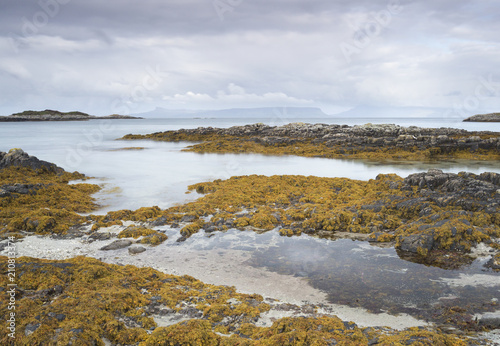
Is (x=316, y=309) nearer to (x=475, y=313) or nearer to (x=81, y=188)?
(x=475, y=313)

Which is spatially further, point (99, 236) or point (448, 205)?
point (448, 205)

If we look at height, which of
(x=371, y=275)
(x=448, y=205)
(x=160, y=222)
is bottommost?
(x=371, y=275)

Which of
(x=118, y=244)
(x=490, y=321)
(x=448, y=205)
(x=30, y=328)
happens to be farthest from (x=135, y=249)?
(x=448, y=205)

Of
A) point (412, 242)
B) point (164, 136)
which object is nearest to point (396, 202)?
point (412, 242)

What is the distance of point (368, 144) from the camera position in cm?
3350

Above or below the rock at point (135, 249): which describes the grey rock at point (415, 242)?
above

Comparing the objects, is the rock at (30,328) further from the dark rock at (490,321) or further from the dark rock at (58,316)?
the dark rock at (490,321)

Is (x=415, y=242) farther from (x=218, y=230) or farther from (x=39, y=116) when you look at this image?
(x=39, y=116)

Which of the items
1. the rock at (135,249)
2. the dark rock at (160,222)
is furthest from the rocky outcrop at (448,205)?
the dark rock at (160,222)

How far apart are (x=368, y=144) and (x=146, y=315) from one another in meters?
32.0

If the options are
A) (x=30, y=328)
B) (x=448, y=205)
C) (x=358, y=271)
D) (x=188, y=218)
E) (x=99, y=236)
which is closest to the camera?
(x=30, y=328)

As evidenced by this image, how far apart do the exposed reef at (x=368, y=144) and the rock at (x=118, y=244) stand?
937 inches

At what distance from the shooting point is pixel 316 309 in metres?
5.99

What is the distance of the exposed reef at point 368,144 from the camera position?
29.4m
